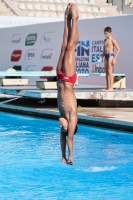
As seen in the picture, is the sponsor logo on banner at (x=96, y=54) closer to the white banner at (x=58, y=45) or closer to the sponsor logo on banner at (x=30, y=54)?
the white banner at (x=58, y=45)

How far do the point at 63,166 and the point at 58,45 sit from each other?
12.0 meters

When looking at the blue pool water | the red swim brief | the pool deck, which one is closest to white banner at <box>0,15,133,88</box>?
the pool deck

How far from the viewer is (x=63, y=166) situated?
7836 mm

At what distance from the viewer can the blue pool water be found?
641 cm

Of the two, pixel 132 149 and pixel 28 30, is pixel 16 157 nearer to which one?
pixel 132 149

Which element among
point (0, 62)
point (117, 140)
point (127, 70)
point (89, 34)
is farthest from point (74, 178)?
point (0, 62)

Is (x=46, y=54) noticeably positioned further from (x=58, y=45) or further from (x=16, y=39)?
(x=16, y=39)

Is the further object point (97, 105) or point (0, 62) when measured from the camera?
point (0, 62)

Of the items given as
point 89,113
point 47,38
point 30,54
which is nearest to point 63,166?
point 89,113

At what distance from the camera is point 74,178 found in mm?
7098

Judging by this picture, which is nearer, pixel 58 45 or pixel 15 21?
pixel 58 45

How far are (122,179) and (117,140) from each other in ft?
9.25

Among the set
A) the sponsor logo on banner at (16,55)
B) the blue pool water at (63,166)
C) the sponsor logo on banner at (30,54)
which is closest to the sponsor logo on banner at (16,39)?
the sponsor logo on banner at (16,55)

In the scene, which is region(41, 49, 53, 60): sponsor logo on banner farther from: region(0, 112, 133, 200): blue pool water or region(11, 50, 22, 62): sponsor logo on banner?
region(0, 112, 133, 200): blue pool water
